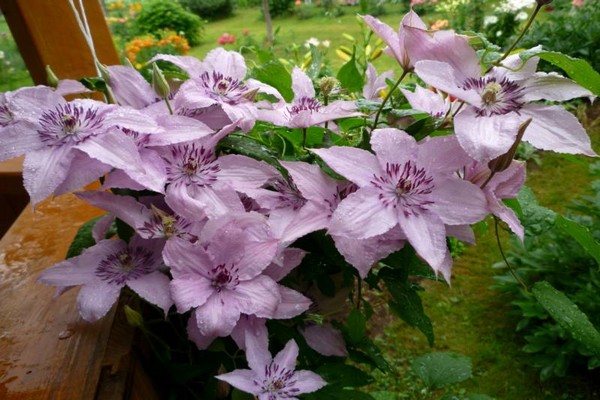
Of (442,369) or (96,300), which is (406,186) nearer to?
(96,300)

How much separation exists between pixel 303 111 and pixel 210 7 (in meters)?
5.85

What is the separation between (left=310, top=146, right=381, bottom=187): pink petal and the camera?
1.49 feet

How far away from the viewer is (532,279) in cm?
182

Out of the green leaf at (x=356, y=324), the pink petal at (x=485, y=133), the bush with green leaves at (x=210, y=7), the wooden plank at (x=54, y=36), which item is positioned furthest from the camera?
the bush with green leaves at (x=210, y=7)

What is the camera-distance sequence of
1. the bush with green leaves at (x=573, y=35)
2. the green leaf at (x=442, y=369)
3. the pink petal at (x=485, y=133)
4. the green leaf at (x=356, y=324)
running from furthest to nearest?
1. the bush with green leaves at (x=573, y=35)
2. the green leaf at (x=442, y=369)
3. the green leaf at (x=356, y=324)
4. the pink petal at (x=485, y=133)

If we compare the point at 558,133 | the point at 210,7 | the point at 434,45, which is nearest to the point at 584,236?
the point at 558,133

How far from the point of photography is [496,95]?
447 mm

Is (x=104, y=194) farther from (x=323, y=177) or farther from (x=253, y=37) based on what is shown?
(x=253, y=37)

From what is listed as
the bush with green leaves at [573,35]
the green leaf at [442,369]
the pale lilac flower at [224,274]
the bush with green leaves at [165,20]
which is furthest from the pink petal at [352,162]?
the bush with green leaves at [165,20]

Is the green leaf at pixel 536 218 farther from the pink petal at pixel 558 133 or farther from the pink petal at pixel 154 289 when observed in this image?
the pink petal at pixel 154 289

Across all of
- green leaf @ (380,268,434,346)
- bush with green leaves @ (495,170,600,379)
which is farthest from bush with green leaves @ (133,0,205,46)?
green leaf @ (380,268,434,346)

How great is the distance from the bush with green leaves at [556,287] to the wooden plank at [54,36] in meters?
1.43

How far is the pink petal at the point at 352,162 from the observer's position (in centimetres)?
45

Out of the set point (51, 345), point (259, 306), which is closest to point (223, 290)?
point (259, 306)
